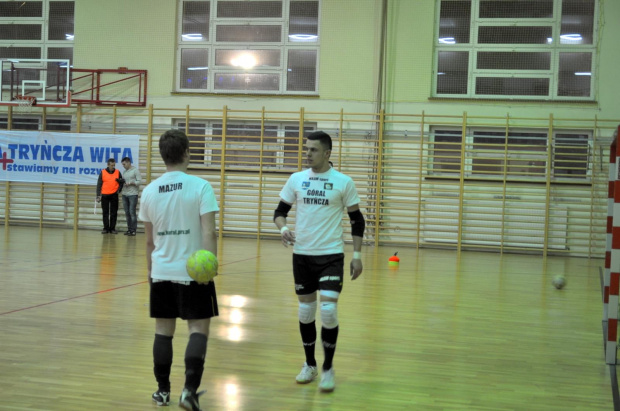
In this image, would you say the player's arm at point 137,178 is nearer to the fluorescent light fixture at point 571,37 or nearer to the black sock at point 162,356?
the fluorescent light fixture at point 571,37

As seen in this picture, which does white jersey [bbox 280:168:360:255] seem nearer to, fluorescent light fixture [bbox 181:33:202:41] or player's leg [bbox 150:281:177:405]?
player's leg [bbox 150:281:177:405]

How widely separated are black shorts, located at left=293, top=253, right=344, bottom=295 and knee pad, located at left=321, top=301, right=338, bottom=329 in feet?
0.33

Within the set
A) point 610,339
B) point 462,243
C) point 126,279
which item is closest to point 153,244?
point 610,339

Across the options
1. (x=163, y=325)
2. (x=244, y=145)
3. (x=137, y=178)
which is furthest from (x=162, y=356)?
(x=244, y=145)

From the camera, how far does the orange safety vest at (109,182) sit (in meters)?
15.8

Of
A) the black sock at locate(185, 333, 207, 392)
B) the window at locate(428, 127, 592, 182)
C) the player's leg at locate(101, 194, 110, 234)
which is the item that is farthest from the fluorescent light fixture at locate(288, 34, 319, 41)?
the black sock at locate(185, 333, 207, 392)

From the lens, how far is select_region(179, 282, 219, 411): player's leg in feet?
11.6

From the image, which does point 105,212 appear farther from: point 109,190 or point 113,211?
point 109,190

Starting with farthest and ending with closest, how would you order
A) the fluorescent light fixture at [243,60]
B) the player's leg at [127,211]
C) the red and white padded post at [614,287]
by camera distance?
the fluorescent light fixture at [243,60]
the player's leg at [127,211]
the red and white padded post at [614,287]

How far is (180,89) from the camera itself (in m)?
16.7

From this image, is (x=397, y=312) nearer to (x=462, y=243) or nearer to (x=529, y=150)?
(x=462, y=243)

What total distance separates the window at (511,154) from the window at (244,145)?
132 inches

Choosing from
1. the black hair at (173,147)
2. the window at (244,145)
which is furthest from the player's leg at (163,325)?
the window at (244,145)

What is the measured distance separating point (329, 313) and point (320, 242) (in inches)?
18.3
